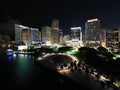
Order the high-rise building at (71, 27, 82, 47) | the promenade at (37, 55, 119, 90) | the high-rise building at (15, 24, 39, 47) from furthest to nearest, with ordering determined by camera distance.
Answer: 1. the high-rise building at (71, 27, 82, 47)
2. the high-rise building at (15, 24, 39, 47)
3. the promenade at (37, 55, 119, 90)

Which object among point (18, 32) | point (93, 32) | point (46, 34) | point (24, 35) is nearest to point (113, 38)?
point (93, 32)

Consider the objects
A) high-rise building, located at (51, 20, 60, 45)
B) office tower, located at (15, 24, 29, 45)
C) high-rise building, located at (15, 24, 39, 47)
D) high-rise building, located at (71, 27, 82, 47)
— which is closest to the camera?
high-rise building, located at (15, 24, 39, 47)

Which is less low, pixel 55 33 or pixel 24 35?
pixel 55 33

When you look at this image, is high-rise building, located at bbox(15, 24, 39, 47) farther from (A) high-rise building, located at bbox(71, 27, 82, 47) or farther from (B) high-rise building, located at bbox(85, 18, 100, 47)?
(B) high-rise building, located at bbox(85, 18, 100, 47)

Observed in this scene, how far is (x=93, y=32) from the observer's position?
87.6m

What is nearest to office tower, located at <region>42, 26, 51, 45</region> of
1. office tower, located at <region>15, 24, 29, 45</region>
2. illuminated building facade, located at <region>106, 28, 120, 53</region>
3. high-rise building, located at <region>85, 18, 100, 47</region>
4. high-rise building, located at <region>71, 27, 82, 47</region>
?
high-rise building, located at <region>71, 27, 82, 47</region>

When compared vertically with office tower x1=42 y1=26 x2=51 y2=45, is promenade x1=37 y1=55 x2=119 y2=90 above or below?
below

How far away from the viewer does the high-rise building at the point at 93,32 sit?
84.3 meters

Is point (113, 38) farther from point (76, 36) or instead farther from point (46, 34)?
point (46, 34)

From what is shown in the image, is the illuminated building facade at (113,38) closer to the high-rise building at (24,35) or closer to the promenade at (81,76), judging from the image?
the high-rise building at (24,35)

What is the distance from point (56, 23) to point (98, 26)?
3752 cm

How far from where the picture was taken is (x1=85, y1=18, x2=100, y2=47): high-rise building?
276 feet

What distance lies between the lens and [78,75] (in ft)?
71.6

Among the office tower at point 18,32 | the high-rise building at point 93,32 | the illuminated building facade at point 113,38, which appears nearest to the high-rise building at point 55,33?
the high-rise building at point 93,32
